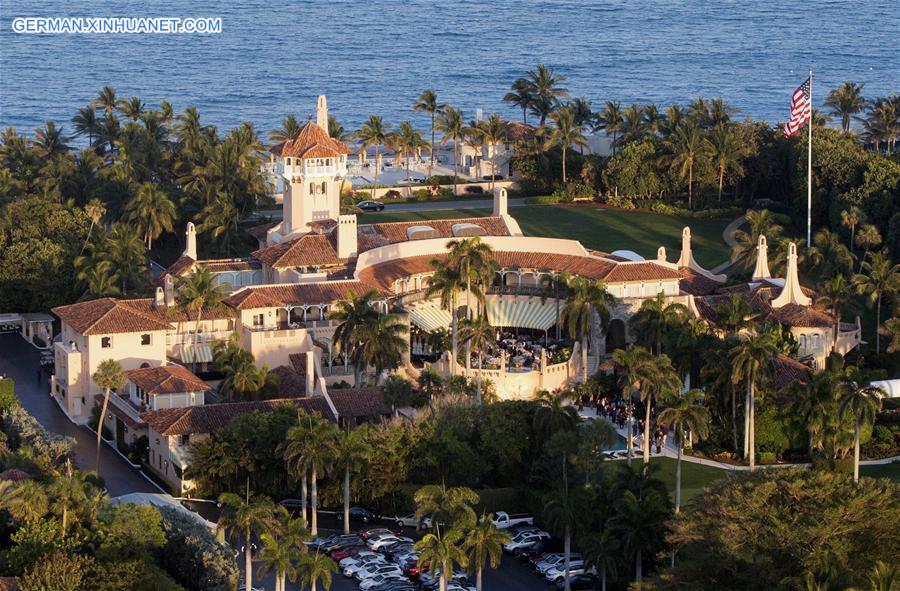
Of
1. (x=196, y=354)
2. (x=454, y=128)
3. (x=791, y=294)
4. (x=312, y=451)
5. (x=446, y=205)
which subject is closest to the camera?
(x=312, y=451)

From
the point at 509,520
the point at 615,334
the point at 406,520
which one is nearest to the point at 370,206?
the point at 615,334

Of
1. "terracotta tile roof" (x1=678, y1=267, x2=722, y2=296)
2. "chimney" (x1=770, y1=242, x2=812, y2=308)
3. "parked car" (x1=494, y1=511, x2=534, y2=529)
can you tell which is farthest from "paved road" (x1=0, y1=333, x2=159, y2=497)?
"chimney" (x1=770, y1=242, x2=812, y2=308)

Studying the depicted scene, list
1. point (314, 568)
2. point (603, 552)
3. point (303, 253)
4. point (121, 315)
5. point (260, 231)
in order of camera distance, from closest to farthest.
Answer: point (314, 568) → point (603, 552) → point (121, 315) → point (303, 253) → point (260, 231)

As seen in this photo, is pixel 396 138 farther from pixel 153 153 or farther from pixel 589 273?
pixel 589 273

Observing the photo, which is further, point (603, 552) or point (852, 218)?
point (852, 218)

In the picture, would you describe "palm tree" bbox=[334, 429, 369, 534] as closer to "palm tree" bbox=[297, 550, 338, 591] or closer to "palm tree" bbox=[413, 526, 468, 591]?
"palm tree" bbox=[297, 550, 338, 591]

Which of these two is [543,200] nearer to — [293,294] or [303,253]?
[303,253]
